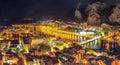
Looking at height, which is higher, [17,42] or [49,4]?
[49,4]

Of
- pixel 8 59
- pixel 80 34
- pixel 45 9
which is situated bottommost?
pixel 8 59

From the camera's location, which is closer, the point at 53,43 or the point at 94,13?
the point at 53,43

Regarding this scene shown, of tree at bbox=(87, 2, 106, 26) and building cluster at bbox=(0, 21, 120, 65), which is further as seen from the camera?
tree at bbox=(87, 2, 106, 26)

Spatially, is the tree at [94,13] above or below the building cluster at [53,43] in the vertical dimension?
above

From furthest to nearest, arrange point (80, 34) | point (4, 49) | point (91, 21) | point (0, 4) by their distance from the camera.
Answer: point (0, 4)
point (91, 21)
point (80, 34)
point (4, 49)

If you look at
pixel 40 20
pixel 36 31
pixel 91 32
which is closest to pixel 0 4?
pixel 40 20

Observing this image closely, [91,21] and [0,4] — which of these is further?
[0,4]

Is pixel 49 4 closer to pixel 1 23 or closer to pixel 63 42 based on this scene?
pixel 1 23

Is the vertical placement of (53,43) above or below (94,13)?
below

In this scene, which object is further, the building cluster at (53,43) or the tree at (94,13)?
the tree at (94,13)

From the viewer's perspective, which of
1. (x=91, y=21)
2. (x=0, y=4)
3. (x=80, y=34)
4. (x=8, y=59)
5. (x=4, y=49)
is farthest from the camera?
(x=0, y=4)

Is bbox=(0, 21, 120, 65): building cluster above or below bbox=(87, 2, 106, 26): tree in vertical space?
below
